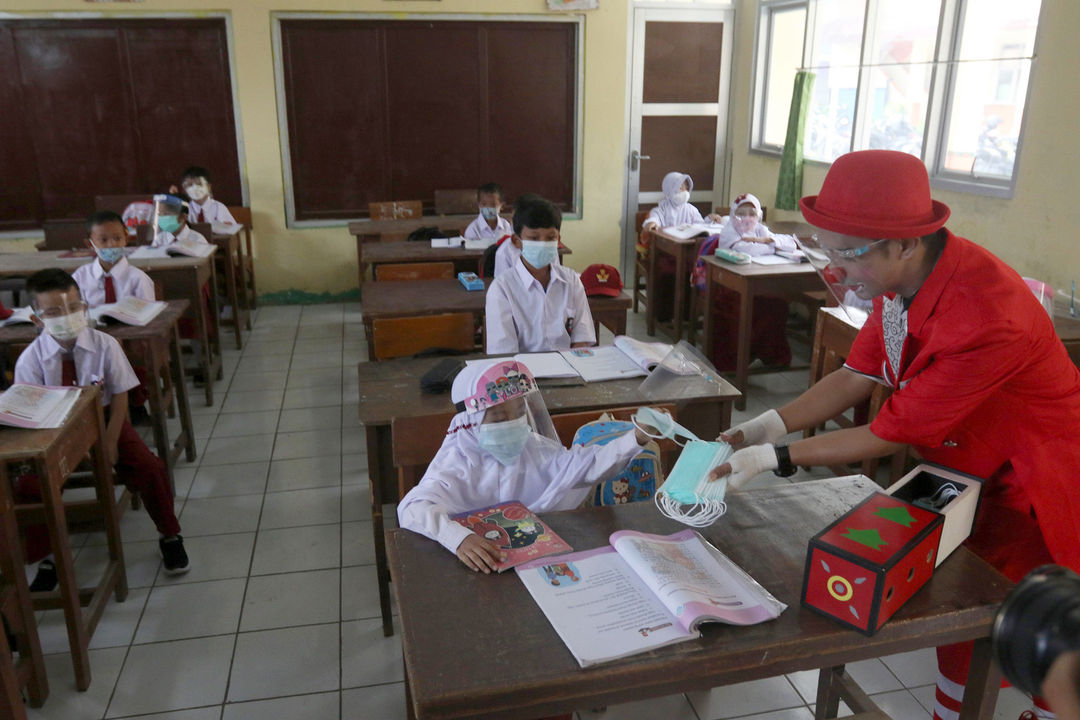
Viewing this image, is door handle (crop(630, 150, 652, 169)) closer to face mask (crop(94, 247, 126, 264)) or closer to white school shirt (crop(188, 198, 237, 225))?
white school shirt (crop(188, 198, 237, 225))

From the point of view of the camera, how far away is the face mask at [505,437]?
74.8 inches

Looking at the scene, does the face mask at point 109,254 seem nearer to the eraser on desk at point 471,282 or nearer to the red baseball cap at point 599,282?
the eraser on desk at point 471,282

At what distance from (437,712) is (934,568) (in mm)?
906

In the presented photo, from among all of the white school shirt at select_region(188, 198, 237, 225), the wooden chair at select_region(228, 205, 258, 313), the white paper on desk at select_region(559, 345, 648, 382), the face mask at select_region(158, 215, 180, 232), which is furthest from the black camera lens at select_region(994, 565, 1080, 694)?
the wooden chair at select_region(228, 205, 258, 313)

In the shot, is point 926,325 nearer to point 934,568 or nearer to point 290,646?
point 934,568

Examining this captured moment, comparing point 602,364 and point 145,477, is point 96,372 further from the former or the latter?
point 602,364

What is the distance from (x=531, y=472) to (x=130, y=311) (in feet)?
7.28

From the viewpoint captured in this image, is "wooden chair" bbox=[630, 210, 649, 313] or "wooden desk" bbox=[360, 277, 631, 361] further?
"wooden chair" bbox=[630, 210, 649, 313]

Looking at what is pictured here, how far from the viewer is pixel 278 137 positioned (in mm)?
6328

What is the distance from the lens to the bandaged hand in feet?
5.26

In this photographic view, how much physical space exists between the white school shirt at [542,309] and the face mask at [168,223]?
109 inches

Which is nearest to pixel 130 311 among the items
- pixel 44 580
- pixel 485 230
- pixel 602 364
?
pixel 44 580

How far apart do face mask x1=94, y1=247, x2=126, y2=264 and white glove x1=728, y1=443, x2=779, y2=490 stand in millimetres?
3401

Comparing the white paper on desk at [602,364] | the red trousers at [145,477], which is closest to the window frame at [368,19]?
the red trousers at [145,477]
